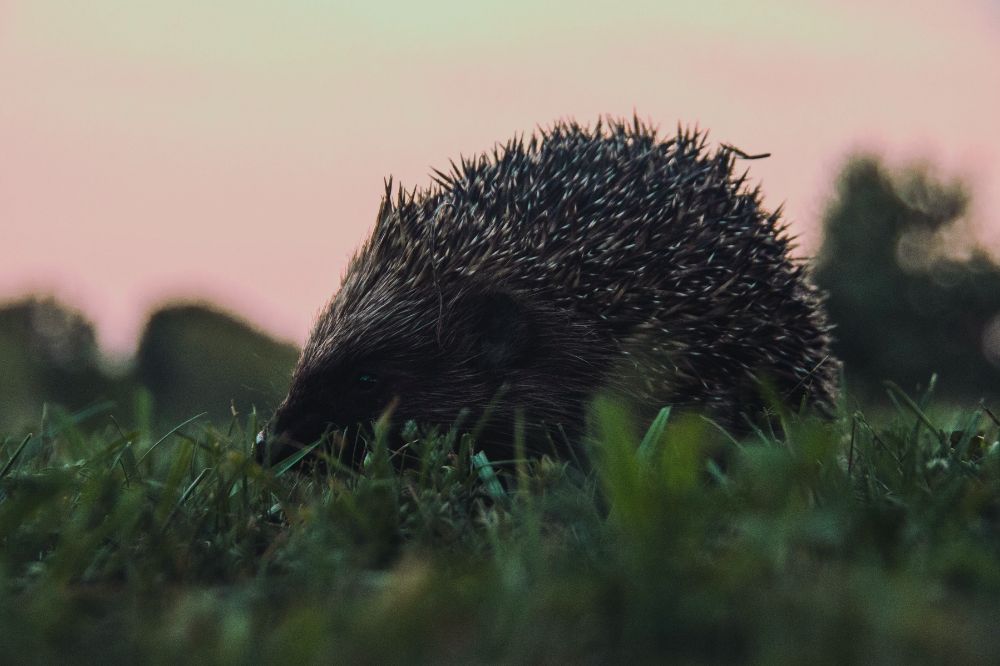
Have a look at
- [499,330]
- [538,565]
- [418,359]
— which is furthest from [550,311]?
[538,565]

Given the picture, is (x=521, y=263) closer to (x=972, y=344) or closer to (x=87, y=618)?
(x=87, y=618)

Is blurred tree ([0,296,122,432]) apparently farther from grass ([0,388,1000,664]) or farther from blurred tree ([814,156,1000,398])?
blurred tree ([814,156,1000,398])

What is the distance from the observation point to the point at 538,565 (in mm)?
2484

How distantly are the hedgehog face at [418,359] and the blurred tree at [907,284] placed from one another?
21865mm

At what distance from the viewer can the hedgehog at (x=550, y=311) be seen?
17.7 ft

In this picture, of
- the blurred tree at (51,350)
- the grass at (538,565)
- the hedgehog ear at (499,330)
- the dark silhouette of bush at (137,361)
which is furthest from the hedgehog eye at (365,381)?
the blurred tree at (51,350)

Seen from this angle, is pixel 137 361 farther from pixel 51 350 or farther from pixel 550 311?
pixel 550 311

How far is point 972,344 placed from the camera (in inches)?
1056

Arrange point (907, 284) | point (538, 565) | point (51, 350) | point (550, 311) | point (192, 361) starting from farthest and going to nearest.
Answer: point (907, 284), point (192, 361), point (51, 350), point (550, 311), point (538, 565)

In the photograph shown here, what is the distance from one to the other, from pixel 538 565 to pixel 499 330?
3099 millimetres

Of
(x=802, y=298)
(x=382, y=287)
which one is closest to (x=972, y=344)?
(x=802, y=298)

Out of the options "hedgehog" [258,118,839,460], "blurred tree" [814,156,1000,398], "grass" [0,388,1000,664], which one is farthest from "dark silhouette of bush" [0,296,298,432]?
"blurred tree" [814,156,1000,398]

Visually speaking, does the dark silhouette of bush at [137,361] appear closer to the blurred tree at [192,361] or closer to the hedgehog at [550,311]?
the blurred tree at [192,361]

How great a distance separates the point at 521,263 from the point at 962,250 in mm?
25472
